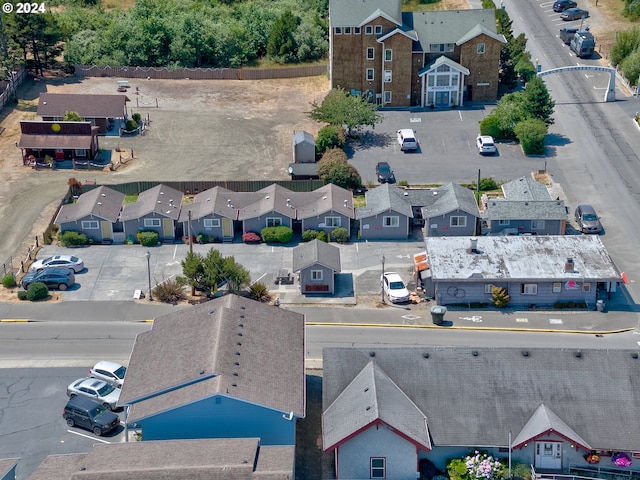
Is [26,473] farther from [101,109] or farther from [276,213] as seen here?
[101,109]

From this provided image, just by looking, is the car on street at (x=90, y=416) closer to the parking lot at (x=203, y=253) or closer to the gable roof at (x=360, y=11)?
the parking lot at (x=203, y=253)

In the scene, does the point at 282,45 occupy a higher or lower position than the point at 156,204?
higher

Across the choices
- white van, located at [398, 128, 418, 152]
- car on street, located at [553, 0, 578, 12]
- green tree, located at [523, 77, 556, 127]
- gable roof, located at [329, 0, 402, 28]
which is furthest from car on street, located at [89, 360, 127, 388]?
car on street, located at [553, 0, 578, 12]

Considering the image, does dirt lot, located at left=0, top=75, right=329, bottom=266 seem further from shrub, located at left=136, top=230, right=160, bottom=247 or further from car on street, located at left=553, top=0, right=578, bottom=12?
car on street, located at left=553, top=0, right=578, bottom=12

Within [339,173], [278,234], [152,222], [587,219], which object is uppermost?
[339,173]

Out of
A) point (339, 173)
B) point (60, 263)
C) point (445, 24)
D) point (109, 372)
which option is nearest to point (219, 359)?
point (109, 372)

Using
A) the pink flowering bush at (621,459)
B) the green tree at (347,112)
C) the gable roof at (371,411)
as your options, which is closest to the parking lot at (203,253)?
the gable roof at (371,411)

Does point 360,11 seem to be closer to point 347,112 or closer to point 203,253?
point 347,112
